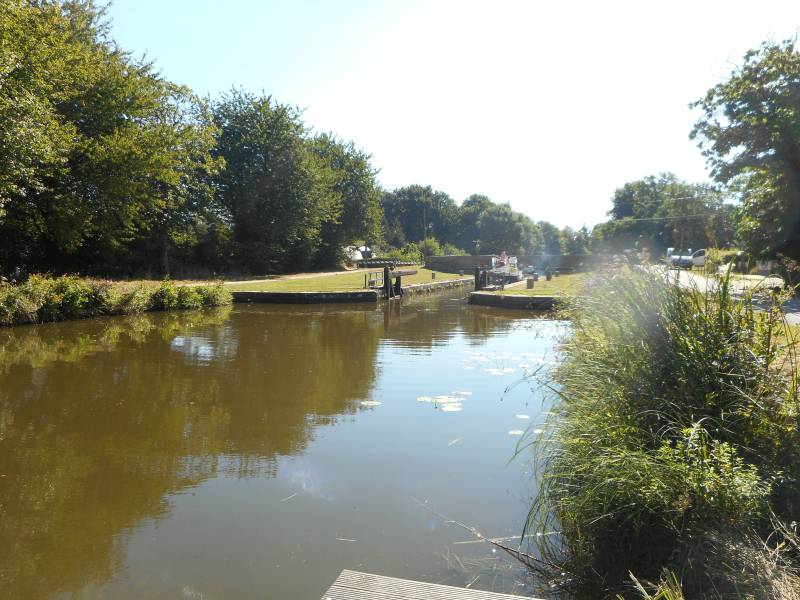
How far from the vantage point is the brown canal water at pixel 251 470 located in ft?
12.7

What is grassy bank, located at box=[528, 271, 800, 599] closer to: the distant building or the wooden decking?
the wooden decking

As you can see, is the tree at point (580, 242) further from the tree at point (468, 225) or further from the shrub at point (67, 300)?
the shrub at point (67, 300)

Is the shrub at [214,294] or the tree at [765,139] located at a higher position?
the tree at [765,139]

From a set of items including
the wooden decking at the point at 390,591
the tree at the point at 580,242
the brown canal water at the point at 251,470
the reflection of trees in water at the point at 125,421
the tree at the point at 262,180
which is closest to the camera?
the wooden decking at the point at 390,591

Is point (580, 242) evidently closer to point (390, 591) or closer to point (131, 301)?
point (131, 301)

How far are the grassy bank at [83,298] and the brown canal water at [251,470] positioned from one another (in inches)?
161

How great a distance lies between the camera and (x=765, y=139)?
1955cm

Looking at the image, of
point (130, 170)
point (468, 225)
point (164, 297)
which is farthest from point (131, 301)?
point (468, 225)

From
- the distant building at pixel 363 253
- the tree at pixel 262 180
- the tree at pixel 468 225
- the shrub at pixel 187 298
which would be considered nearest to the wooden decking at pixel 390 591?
the shrub at pixel 187 298

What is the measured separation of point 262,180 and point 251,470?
30.7 metres

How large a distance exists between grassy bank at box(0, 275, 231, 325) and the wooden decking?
15.3 meters

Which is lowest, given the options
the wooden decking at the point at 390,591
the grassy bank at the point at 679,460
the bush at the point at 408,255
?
the wooden decking at the point at 390,591

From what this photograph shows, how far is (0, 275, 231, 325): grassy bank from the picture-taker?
50.6 feet

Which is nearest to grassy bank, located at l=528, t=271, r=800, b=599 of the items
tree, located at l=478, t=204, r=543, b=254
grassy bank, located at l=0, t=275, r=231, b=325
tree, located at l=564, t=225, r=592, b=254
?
grassy bank, located at l=0, t=275, r=231, b=325
